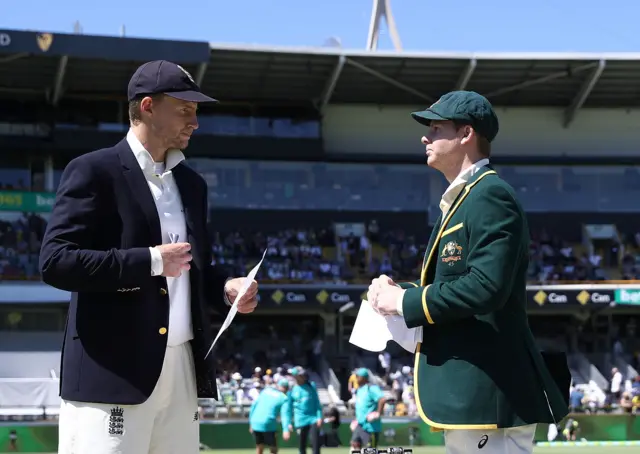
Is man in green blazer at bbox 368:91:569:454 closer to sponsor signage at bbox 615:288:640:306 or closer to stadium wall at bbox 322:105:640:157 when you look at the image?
sponsor signage at bbox 615:288:640:306

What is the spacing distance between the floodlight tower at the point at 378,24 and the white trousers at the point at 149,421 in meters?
45.2

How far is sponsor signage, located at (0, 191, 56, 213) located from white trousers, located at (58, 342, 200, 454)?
104ft

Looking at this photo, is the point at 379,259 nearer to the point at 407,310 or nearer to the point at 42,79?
the point at 42,79

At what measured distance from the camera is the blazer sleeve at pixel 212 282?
4227 mm

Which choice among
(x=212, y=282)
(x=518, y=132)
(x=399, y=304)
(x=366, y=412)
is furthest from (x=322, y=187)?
(x=399, y=304)

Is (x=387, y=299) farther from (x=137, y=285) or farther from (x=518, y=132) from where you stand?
(x=518, y=132)

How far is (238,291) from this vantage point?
13.5 ft

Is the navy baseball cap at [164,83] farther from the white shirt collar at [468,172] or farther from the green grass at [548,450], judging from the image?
the green grass at [548,450]

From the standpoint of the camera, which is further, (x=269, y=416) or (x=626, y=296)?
(x=626, y=296)

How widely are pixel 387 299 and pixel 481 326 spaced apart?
390 mm

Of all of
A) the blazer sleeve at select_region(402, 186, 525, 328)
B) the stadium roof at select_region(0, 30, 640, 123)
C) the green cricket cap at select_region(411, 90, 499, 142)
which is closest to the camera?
the blazer sleeve at select_region(402, 186, 525, 328)

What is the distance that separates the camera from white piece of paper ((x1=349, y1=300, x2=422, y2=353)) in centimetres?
429

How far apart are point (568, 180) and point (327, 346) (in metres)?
10.9

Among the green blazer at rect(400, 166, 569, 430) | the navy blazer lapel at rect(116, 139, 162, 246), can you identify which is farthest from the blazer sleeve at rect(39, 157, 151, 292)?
the green blazer at rect(400, 166, 569, 430)
